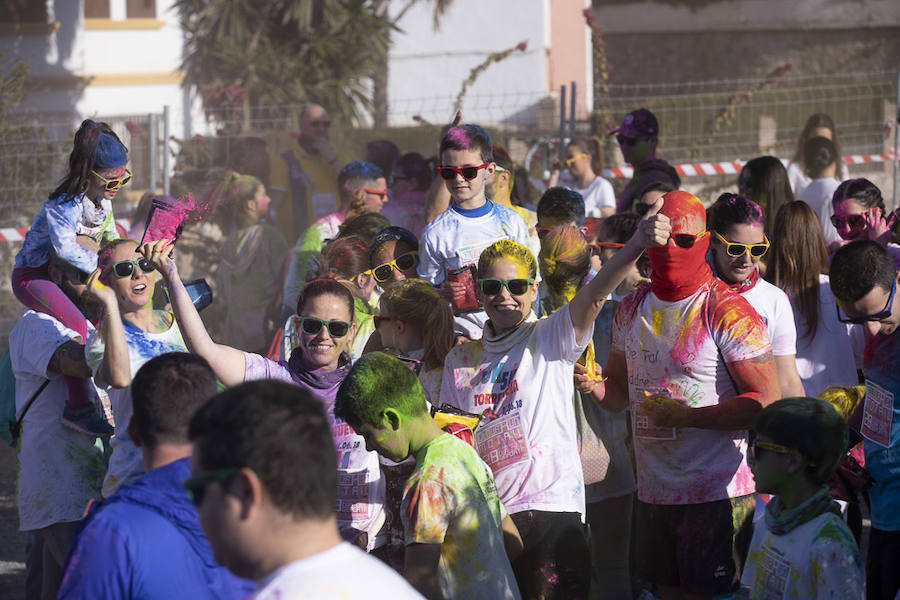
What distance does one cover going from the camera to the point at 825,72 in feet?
84.3

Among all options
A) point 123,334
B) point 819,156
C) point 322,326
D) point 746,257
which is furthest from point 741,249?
point 819,156

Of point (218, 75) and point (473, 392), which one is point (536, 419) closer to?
point (473, 392)

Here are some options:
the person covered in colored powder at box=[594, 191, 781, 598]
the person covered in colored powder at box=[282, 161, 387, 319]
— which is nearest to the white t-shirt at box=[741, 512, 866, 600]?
the person covered in colored powder at box=[594, 191, 781, 598]

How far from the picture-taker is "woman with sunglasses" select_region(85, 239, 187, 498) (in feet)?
13.3

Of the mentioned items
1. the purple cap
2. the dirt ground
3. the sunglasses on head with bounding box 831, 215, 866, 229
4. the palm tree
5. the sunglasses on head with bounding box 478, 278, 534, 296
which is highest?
the palm tree

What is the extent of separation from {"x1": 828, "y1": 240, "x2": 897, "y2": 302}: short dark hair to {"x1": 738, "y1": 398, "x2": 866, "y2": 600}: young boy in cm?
86

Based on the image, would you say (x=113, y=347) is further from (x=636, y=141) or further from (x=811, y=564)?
(x=636, y=141)

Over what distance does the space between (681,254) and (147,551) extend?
2.15 meters

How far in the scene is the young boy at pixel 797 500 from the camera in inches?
124

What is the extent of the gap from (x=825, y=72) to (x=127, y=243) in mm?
24055

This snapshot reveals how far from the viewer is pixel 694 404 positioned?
155 inches

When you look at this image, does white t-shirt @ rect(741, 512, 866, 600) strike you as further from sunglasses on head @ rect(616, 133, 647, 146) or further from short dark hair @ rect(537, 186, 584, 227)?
sunglasses on head @ rect(616, 133, 647, 146)

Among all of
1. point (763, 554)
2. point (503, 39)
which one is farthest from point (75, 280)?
point (503, 39)

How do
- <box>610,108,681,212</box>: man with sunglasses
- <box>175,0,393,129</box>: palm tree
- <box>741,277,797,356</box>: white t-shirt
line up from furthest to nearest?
1. <box>175,0,393,129</box>: palm tree
2. <box>610,108,681,212</box>: man with sunglasses
3. <box>741,277,797,356</box>: white t-shirt
